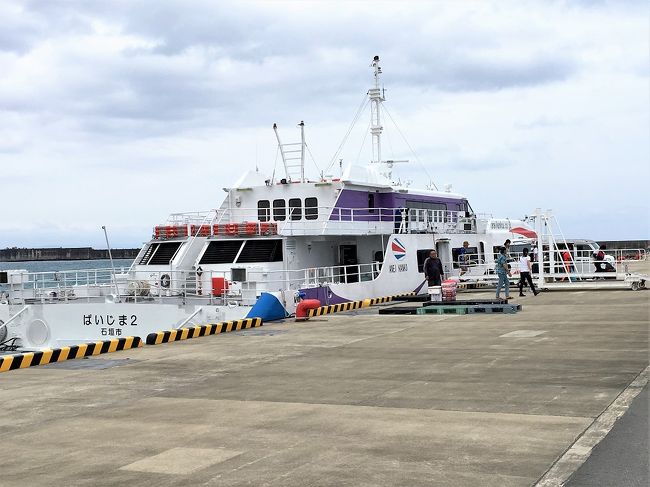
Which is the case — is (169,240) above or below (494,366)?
above

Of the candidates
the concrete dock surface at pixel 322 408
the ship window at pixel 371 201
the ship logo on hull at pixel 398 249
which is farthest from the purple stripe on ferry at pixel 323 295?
the concrete dock surface at pixel 322 408

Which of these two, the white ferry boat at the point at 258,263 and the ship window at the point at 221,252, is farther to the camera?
the ship window at the point at 221,252

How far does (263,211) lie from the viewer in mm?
27797

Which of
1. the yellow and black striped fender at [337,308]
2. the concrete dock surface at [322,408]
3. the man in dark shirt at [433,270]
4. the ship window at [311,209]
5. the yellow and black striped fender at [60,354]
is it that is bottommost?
the concrete dock surface at [322,408]

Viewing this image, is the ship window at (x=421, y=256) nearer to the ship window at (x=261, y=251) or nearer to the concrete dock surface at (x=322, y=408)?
the ship window at (x=261, y=251)

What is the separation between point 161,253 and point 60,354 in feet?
38.8

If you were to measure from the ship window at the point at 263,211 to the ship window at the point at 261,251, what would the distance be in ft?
9.38

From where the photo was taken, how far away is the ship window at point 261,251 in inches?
957

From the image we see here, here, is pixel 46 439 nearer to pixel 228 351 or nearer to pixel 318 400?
pixel 318 400

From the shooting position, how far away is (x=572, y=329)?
16125 mm

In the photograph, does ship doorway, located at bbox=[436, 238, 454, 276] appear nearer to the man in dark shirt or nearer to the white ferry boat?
the white ferry boat

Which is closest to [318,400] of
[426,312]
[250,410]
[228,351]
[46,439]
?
[250,410]

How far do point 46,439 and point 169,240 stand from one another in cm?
1816

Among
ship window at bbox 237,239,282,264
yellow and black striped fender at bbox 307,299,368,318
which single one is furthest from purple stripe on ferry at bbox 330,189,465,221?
yellow and black striped fender at bbox 307,299,368,318
